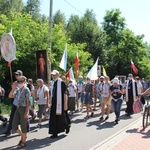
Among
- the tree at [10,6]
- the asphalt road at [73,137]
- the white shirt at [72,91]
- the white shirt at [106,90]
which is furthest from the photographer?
the tree at [10,6]

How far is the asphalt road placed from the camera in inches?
331

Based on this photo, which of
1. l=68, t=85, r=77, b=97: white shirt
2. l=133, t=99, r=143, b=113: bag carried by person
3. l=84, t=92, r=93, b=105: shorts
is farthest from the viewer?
l=68, t=85, r=77, b=97: white shirt

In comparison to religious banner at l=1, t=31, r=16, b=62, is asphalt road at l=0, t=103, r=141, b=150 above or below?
below

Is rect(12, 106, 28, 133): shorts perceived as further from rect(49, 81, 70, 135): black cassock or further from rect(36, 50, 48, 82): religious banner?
rect(36, 50, 48, 82): religious banner

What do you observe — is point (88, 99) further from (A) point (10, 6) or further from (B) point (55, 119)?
(A) point (10, 6)

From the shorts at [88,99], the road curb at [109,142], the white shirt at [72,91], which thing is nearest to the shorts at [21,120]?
the road curb at [109,142]

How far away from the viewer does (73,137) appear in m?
9.62

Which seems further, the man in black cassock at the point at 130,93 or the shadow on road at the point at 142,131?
the man in black cassock at the point at 130,93

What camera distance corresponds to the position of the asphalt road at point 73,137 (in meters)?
8.41

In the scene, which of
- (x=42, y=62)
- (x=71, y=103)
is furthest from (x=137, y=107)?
(x=42, y=62)

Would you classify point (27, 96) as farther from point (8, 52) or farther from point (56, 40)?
point (56, 40)

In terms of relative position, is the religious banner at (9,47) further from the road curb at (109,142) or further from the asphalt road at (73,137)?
the road curb at (109,142)

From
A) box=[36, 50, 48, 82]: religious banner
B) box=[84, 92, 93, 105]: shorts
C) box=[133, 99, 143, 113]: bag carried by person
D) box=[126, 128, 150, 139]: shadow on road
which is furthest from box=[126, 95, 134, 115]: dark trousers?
box=[36, 50, 48, 82]: religious banner

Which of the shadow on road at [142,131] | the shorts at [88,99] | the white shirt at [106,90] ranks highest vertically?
the white shirt at [106,90]
